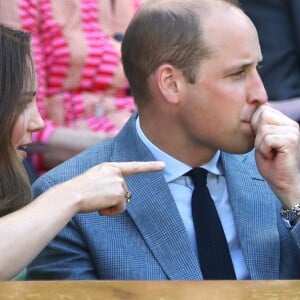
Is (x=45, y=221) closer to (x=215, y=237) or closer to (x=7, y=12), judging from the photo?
(x=215, y=237)

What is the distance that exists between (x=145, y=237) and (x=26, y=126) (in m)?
0.37

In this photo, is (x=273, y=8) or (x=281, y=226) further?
(x=273, y=8)

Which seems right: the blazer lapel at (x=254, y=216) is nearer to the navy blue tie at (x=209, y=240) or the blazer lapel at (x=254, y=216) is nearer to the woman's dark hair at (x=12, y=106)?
the navy blue tie at (x=209, y=240)

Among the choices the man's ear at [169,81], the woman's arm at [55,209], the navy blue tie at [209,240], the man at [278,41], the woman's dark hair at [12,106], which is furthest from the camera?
the man at [278,41]

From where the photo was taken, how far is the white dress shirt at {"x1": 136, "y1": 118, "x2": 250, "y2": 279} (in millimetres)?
2422

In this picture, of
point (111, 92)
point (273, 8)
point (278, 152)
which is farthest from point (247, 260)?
point (273, 8)

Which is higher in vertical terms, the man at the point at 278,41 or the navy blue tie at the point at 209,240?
the navy blue tie at the point at 209,240

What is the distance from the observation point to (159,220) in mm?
2395

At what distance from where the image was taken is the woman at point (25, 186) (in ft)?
6.59

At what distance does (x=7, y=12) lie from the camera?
322cm

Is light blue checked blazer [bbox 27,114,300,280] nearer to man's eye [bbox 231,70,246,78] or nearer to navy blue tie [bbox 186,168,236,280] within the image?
navy blue tie [bbox 186,168,236,280]

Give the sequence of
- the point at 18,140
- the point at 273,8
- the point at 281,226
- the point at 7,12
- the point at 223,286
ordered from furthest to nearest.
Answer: the point at 273,8
the point at 7,12
the point at 281,226
the point at 18,140
the point at 223,286

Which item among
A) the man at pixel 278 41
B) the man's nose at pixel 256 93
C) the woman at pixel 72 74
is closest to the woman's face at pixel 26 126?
the man's nose at pixel 256 93

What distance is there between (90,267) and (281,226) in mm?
468
